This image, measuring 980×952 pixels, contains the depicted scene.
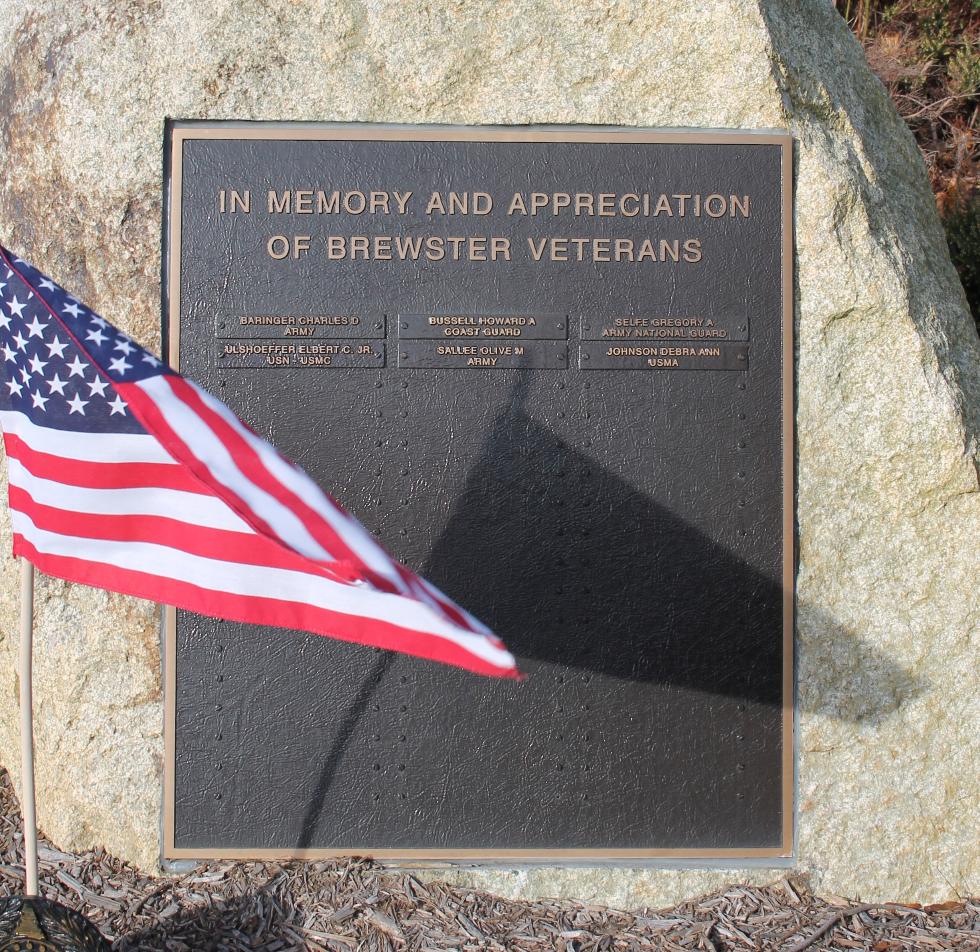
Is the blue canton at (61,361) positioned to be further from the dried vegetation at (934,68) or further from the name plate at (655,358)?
the dried vegetation at (934,68)

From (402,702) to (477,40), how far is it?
2.47 m

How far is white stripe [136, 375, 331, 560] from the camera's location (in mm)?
2303

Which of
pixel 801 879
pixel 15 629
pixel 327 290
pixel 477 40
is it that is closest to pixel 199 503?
pixel 327 290

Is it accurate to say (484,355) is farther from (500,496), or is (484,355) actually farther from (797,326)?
(797,326)

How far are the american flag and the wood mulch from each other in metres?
1.44

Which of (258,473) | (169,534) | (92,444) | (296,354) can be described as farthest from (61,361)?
(296,354)

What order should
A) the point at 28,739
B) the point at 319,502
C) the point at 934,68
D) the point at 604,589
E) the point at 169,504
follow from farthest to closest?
the point at 934,68 → the point at 604,589 → the point at 28,739 → the point at 169,504 → the point at 319,502

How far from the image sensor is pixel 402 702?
137 inches

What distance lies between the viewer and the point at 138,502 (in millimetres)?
2512

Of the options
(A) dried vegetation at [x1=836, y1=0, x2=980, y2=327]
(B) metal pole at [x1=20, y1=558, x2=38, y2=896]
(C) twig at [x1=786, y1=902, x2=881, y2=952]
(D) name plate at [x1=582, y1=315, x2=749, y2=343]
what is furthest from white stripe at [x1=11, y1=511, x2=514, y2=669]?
(A) dried vegetation at [x1=836, y1=0, x2=980, y2=327]

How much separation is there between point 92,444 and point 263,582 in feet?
2.06

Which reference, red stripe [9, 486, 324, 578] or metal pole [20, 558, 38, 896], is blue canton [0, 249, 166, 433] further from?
metal pole [20, 558, 38, 896]

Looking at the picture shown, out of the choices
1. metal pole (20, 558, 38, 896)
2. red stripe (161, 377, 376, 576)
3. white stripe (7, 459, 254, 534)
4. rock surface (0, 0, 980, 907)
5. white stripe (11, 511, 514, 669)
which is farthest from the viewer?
rock surface (0, 0, 980, 907)

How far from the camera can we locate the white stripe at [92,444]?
8.19 ft
